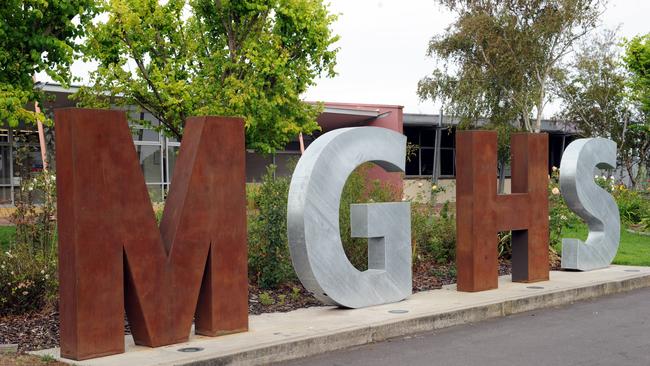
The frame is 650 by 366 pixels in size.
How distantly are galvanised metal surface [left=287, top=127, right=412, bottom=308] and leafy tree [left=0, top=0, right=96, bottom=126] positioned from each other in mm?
5595

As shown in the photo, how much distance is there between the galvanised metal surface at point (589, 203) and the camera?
11789mm

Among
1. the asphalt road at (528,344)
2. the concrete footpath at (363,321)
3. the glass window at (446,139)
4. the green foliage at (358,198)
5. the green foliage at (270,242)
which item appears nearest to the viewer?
the concrete footpath at (363,321)

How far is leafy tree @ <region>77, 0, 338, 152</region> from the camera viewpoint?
21.0 m

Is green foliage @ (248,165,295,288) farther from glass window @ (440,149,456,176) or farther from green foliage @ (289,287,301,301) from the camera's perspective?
glass window @ (440,149,456,176)

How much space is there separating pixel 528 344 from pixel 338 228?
231cm

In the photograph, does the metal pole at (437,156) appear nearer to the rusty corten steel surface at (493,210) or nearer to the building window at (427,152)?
the building window at (427,152)

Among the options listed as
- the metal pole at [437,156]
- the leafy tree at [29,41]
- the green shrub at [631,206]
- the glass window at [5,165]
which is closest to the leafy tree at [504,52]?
the metal pole at [437,156]

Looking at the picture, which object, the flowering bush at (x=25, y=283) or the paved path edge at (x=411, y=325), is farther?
the flowering bush at (x=25, y=283)

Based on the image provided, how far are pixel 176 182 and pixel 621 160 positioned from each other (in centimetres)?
3968

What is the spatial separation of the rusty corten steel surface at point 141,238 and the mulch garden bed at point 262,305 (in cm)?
93

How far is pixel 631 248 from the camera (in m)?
16.0

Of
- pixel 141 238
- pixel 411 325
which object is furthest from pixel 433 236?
pixel 141 238

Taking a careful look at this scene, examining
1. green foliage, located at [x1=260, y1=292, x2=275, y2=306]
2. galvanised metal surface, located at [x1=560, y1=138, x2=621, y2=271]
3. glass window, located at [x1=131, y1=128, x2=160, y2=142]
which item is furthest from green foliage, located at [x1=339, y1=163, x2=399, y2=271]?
glass window, located at [x1=131, y1=128, x2=160, y2=142]

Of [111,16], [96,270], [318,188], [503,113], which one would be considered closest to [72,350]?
[96,270]
